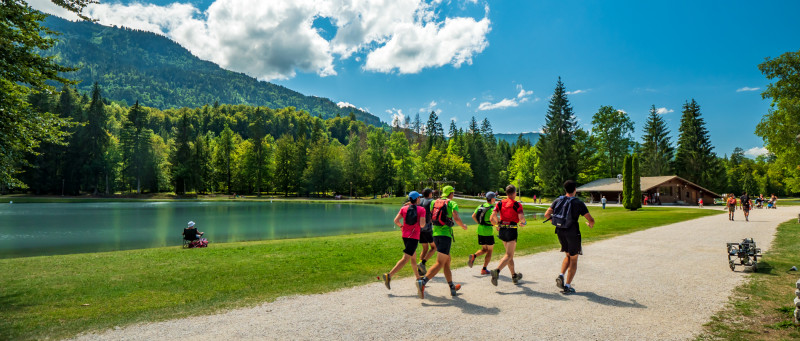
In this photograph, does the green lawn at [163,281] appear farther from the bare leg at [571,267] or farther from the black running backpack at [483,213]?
the bare leg at [571,267]

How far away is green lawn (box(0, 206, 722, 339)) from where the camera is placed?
6.03 m

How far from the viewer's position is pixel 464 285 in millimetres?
Answer: 7852

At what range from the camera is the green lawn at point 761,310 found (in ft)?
16.4

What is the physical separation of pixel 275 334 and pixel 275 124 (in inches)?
6671

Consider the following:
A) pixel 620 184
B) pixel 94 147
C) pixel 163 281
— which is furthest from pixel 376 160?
pixel 163 281

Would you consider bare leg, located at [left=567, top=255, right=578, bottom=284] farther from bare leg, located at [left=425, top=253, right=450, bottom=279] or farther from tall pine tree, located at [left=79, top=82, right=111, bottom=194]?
tall pine tree, located at [left=79, top=82, right=111, bottom=194]

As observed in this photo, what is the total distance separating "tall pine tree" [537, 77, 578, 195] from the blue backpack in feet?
187

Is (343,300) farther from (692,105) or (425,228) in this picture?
(692,105)

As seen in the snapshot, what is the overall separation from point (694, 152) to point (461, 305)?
68.7 metres

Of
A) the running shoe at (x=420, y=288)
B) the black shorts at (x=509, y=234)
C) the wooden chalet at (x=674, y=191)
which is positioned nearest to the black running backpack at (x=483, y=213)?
the black shorts at (x=509, y=234)

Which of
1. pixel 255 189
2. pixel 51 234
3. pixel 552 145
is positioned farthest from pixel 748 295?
pixel 255 189

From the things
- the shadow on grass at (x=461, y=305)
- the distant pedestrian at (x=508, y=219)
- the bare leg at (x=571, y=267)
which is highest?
the distant pedestrian at (x=508, y=219)

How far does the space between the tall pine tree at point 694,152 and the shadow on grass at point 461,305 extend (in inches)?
2668

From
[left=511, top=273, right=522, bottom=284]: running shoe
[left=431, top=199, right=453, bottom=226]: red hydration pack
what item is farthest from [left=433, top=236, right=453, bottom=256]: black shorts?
[left=511, top=273, right=522, bottom=284]: running shoe
